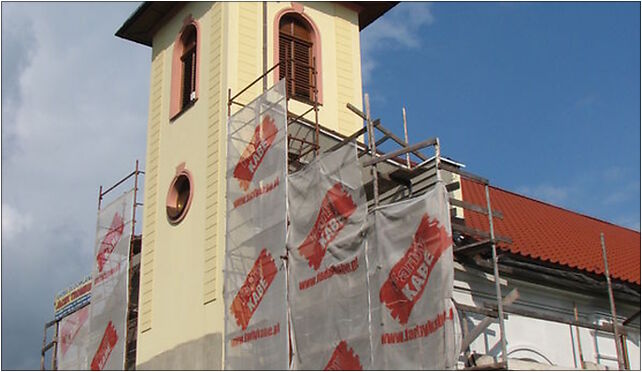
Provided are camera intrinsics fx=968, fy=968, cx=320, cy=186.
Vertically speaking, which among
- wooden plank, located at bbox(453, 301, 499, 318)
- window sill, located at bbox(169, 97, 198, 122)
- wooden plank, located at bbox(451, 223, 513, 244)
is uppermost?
window sill, located at bbox(169, 97, 198, 122)

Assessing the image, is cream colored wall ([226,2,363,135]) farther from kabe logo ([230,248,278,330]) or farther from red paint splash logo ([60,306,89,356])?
red paint splash logo ([60,306,89,356])

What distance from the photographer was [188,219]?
21047 millimetres

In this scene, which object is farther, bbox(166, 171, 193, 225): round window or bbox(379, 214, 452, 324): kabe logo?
bbox(166, 171, 193, 225): round window

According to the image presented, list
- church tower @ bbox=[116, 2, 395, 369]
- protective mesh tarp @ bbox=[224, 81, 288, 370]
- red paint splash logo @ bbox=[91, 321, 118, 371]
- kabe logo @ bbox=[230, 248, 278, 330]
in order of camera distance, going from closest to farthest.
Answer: protective mesh tarp @ bbox=[224, 81, 288, 370]
kabe logo @ bbox=[230, 248, 278, 330]
church tower @ bbox=[116, 2, 395, 369]
red paint splash logo @ bbox=[91, 321, 118, 371]

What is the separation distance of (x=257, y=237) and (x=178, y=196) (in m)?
3.66

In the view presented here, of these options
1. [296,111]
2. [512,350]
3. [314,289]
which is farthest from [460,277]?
[296,111]

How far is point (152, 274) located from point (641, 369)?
35.4 feet

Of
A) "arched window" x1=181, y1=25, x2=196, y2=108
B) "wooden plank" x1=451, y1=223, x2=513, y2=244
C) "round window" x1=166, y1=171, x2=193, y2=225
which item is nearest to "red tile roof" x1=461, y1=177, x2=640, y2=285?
"wooden plank" x1=451, y1=223, x2=513, y2=244

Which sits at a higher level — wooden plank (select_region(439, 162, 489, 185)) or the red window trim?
the red window trim

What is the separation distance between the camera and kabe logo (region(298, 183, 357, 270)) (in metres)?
17.7

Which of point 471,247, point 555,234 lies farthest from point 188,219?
point 555,234

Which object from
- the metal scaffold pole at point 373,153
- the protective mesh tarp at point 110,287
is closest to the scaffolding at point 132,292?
the protective mesh tarp at point 110,287

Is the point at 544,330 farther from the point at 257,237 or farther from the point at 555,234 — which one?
the point at 257,237

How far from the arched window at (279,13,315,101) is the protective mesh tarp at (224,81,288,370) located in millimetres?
2130
